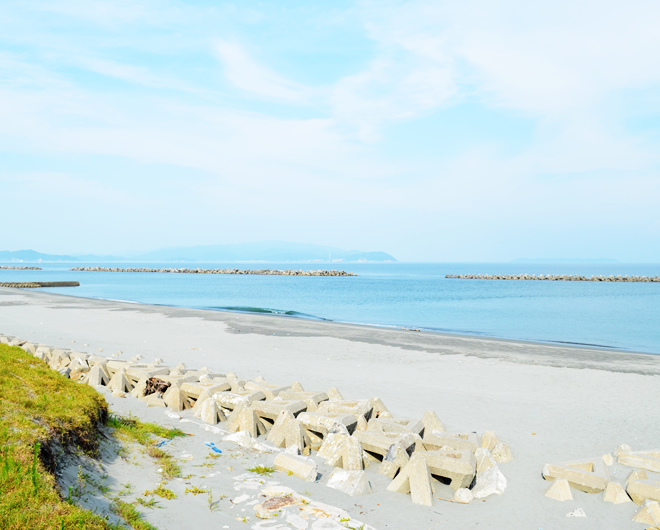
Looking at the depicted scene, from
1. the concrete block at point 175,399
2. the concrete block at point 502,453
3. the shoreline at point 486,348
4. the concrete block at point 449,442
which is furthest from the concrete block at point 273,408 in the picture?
the shoreline at point 486,348

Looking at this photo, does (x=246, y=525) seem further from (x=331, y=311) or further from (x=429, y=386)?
(x=331, y=311)

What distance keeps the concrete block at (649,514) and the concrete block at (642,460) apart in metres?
1.68

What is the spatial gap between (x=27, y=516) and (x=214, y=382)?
229 inches

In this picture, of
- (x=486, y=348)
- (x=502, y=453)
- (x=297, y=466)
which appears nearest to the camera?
(x=297, y=466)

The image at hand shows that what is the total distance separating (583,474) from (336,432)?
307 cm

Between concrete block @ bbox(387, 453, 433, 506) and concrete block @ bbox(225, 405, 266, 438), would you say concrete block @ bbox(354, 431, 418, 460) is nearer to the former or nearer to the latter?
concrete block @ bbox(387, 453, 433, 506)

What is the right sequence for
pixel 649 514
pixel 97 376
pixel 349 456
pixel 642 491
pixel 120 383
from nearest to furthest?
1. pixel 649 514
2. pixel 642 491
3. pixel 349 456
4. pixel 120 383
5. pixel 97 376

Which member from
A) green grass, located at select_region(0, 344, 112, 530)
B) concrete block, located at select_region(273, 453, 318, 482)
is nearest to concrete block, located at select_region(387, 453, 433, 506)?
concrete block, located at select_region(273, 453, 318, 482)

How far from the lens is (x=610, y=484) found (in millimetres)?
5383

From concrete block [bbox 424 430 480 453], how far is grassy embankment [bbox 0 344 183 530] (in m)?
3.36

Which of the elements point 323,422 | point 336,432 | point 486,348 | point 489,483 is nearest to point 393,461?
point 336,432

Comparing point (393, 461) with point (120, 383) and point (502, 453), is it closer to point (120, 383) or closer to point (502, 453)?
point (502, 453)

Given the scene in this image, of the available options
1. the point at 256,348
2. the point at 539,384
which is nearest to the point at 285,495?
the point at 539,384

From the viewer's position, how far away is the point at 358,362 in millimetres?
14891
